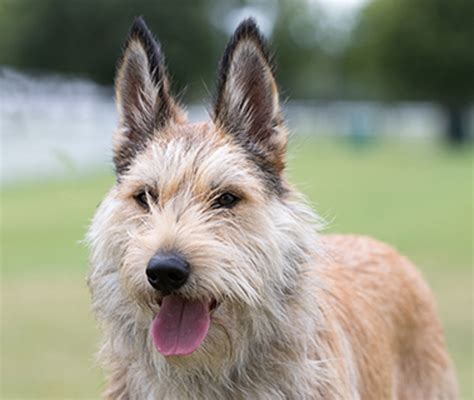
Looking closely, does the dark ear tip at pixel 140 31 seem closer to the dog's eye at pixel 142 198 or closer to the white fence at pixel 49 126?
the dog's eye at pixel 142 198

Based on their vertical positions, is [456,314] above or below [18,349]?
above

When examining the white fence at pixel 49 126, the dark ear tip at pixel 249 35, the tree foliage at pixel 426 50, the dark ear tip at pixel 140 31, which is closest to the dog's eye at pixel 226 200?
the dark ear tip at pixel 249 35

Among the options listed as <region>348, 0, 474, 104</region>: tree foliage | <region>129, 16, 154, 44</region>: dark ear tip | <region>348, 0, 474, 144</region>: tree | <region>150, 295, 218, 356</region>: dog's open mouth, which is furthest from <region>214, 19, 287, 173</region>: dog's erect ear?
<region>348, 0, 474, 104</region>: tree foliage

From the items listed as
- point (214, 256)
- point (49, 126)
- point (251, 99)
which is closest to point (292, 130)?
point (251, 99)

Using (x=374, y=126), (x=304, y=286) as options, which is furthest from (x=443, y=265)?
(x=374, y=126)

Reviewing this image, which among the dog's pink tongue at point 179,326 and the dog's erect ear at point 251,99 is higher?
the dog's erect ear at point 251,99

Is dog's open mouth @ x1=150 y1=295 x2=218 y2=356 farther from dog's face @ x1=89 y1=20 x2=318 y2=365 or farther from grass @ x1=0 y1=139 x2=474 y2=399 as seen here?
grass @ x1=0 y1=139 x2=474 y2=399

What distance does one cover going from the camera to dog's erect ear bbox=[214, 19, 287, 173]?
4797 millimetres

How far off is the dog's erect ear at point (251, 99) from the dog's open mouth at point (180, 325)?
3.17ft

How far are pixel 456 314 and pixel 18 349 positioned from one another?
5.35m

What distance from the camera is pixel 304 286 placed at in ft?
15.3

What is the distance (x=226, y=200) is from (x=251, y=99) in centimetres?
68

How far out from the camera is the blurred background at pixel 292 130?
10.6 metres

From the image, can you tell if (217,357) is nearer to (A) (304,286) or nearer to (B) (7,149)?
(A) (304,286)
